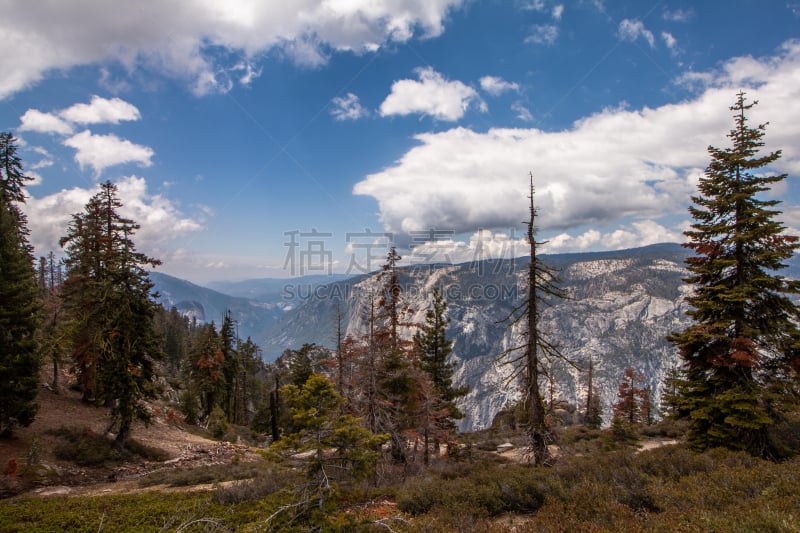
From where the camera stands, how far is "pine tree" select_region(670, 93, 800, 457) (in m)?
14.9

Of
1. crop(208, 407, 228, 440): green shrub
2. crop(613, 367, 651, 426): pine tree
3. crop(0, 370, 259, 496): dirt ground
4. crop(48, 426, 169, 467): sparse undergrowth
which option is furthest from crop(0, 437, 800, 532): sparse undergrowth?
crop(613, 367, 651, 426): pine tree

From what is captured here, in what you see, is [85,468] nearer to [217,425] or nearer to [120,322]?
[120,322]

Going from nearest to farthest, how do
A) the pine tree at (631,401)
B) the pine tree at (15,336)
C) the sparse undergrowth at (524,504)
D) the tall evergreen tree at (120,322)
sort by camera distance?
the sparse undergrowth at (524,504) < the pine tree at (15,336) < the tall evergreen tree at (120,322) < the pine tree at (631,401)

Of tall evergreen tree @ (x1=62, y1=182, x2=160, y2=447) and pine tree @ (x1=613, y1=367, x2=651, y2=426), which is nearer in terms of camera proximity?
tall evergreen tree @ (x1=62, y1=182, x2=160, y2=447)

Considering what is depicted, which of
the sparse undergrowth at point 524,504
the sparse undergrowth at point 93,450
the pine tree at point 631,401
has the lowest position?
the pine tree at point 631,401

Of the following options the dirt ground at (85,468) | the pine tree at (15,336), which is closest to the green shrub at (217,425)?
the dirt ground at (85,468)

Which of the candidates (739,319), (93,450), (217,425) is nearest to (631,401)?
(739,319)

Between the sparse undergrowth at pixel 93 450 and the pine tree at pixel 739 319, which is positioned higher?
the pine tree at pixel 739 319

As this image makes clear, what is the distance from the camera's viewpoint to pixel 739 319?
51.3ft

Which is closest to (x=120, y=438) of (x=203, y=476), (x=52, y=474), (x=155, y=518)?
(x=52, y=474)

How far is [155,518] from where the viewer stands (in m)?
10.4

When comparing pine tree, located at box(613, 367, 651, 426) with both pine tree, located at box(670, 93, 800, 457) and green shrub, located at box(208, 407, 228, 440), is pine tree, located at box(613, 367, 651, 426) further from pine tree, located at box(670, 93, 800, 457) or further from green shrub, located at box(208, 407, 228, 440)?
green shrub, located at box(208, 407, 228, 440)

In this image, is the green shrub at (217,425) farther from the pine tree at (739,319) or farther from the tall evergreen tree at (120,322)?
the pine tree at (739,319)

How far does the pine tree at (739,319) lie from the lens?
48.8 feet
